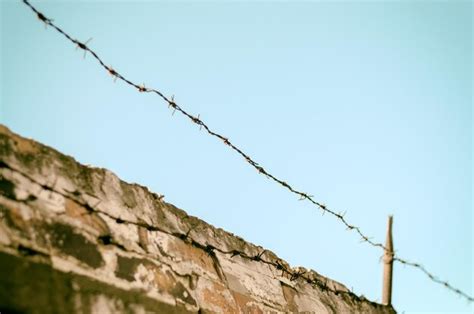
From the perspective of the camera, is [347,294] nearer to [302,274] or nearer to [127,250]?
[302,274]

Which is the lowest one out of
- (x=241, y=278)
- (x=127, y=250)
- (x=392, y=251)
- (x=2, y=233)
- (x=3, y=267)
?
(x=3, y=267)

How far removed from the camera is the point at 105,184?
1.97 metres

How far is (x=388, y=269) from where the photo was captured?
3.49 meters

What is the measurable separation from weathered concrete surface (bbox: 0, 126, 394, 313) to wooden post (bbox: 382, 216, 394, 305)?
134 centimetres

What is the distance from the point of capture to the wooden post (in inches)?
137

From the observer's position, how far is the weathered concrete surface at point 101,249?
1500 mm

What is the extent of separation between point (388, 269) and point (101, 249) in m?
2.60

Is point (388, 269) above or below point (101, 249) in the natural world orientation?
above

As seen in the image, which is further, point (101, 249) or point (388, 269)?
point (388, 269)

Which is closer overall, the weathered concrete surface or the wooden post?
the weathered concrete surface

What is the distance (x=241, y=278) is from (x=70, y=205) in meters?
1.16

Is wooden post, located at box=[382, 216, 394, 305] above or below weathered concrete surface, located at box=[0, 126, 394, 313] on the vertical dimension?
above

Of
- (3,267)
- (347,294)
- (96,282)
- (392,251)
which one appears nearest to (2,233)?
(3,267)

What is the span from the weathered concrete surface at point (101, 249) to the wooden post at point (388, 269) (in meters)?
1.34
